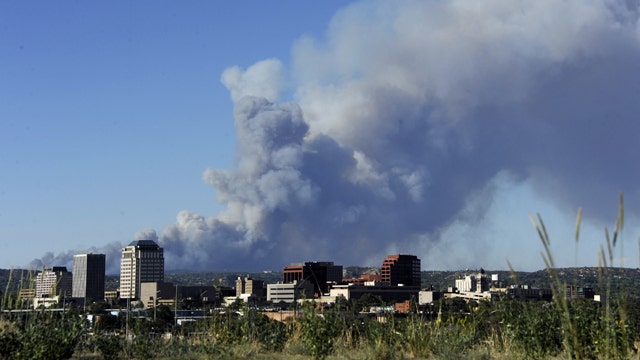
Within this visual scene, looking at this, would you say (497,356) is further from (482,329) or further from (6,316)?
(6,316)

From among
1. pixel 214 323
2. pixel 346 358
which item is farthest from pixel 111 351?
pixel 346 358

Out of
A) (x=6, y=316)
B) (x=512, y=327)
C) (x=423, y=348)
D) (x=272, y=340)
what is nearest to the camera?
(x=512, y=327)

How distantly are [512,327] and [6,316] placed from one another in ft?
31.7

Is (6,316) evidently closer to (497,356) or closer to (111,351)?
(111,351)

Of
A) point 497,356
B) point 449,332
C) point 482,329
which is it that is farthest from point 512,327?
point 482,329

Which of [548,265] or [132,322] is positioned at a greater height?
[548,265]

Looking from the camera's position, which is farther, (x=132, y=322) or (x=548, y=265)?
(x=132, y=322)

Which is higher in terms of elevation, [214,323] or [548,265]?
[548,265]

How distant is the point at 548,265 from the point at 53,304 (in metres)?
12.0

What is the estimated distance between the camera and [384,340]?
15.7 m

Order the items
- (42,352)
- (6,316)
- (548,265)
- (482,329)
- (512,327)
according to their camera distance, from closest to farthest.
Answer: (548,265) → (42,352) → (512,327) → (6,316) → (482,329)

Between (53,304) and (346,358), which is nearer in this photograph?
(346,358)

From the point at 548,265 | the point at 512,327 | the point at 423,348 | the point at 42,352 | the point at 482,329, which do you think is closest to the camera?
the point at 548,265

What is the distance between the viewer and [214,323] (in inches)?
680
